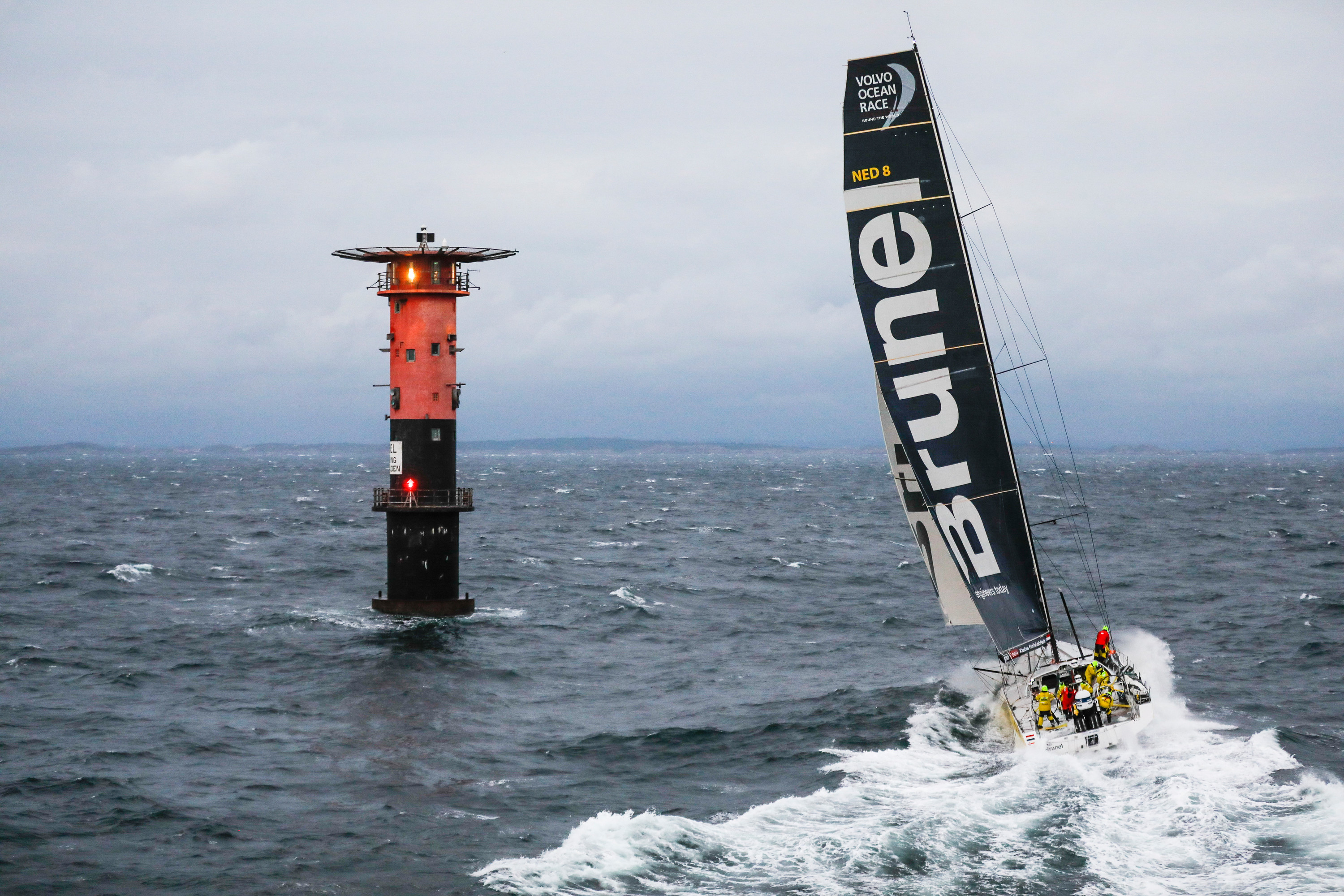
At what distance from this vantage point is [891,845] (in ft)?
61.8

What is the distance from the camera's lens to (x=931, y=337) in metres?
24.2

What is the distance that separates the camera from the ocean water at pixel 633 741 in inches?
719

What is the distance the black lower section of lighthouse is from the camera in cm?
3609

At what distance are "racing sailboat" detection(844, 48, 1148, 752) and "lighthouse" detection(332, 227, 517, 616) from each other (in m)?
15.4

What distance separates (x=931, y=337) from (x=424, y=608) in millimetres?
18749

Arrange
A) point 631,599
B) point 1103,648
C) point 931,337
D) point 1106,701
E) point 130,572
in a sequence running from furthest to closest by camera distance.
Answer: point 130,572, point 631,599, point 931,337, point 1103,648, point 1106,701

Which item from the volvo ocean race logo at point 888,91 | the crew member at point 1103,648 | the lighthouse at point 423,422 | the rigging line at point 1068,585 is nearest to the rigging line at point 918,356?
the volvo ocean race logo at point 888,91

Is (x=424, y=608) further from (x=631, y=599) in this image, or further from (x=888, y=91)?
(x=888, y=91)

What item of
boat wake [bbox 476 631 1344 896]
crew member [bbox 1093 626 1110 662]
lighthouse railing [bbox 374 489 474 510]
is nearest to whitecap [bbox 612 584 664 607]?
lighthouse railing [bbox 374 489 474 510]

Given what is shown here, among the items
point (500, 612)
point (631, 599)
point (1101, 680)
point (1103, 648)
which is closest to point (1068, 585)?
point (631, 599)

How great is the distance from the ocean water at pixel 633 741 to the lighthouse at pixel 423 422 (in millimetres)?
1452

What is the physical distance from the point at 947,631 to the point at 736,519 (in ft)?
167

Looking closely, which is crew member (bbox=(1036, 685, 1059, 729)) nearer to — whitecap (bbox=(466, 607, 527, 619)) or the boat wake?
the boat wake

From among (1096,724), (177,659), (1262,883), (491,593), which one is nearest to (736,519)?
(491,593)
